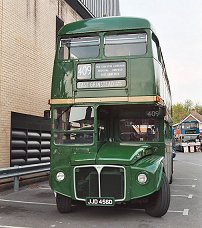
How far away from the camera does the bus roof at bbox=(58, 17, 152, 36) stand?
798cm

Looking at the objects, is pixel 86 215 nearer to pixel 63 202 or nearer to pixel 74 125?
pixel 63 202

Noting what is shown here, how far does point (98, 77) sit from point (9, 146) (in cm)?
473

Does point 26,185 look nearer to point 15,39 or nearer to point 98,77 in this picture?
point 15,39

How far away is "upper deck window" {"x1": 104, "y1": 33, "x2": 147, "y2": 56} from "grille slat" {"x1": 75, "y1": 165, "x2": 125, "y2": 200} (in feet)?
8.07

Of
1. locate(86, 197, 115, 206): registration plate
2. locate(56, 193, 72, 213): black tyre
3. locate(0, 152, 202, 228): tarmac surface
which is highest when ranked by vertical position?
locate(86, 197, 115, 206): registration plate

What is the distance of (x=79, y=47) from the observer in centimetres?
816

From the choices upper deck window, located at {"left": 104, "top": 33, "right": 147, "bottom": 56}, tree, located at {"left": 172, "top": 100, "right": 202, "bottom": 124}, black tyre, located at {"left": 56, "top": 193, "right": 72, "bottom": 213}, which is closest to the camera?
black tyre, located at {"left": 56, "top": 193, "right": 72, "bottom": 213}

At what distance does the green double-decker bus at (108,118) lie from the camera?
693cm

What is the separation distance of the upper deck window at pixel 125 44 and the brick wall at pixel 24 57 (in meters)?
4.24

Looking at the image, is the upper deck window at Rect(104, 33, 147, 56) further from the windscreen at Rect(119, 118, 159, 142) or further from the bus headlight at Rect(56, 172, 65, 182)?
the bus headlight at Rect(56, 172, 65, 182)

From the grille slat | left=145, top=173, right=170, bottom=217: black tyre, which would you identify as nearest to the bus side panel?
the grille slat

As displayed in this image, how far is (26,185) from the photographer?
11.8m

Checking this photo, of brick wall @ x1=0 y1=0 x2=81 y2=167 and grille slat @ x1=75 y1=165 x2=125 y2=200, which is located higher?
brick wall @ x1=0 y1=0 x2=81 y2=167

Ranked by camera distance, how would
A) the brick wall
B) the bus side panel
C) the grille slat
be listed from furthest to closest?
1. the brick wall
2. the grille slat
3. the bus side panel
